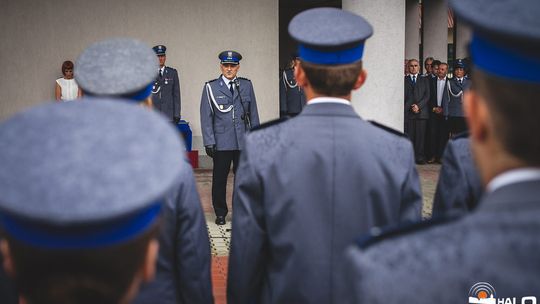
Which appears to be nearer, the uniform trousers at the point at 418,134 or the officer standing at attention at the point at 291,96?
the officer standing at attention at the point at 291,96

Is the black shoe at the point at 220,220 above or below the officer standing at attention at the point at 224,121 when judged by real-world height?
below

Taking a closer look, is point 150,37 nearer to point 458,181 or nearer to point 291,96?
point 291,96

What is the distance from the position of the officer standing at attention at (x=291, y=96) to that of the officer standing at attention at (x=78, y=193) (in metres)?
10.2

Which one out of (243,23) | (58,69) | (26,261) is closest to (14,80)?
(58,69)

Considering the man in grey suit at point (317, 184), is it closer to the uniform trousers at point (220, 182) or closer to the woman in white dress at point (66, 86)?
the uniform trousers at point (220, 182)

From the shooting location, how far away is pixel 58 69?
36.4 ft

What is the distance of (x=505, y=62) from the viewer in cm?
107

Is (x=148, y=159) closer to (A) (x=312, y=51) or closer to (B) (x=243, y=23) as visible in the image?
(A) (x=312, y=51)

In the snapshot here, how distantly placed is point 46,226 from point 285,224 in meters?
1.30

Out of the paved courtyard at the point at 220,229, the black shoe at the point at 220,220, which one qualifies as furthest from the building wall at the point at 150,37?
the black shoe at the point at 220,220

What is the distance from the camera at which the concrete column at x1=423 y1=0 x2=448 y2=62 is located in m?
17.1

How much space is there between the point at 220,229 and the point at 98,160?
17.9ft

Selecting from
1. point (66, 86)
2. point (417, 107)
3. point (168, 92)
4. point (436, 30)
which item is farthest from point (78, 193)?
point (436, 30)

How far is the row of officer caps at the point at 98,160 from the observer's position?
0.93 metres
